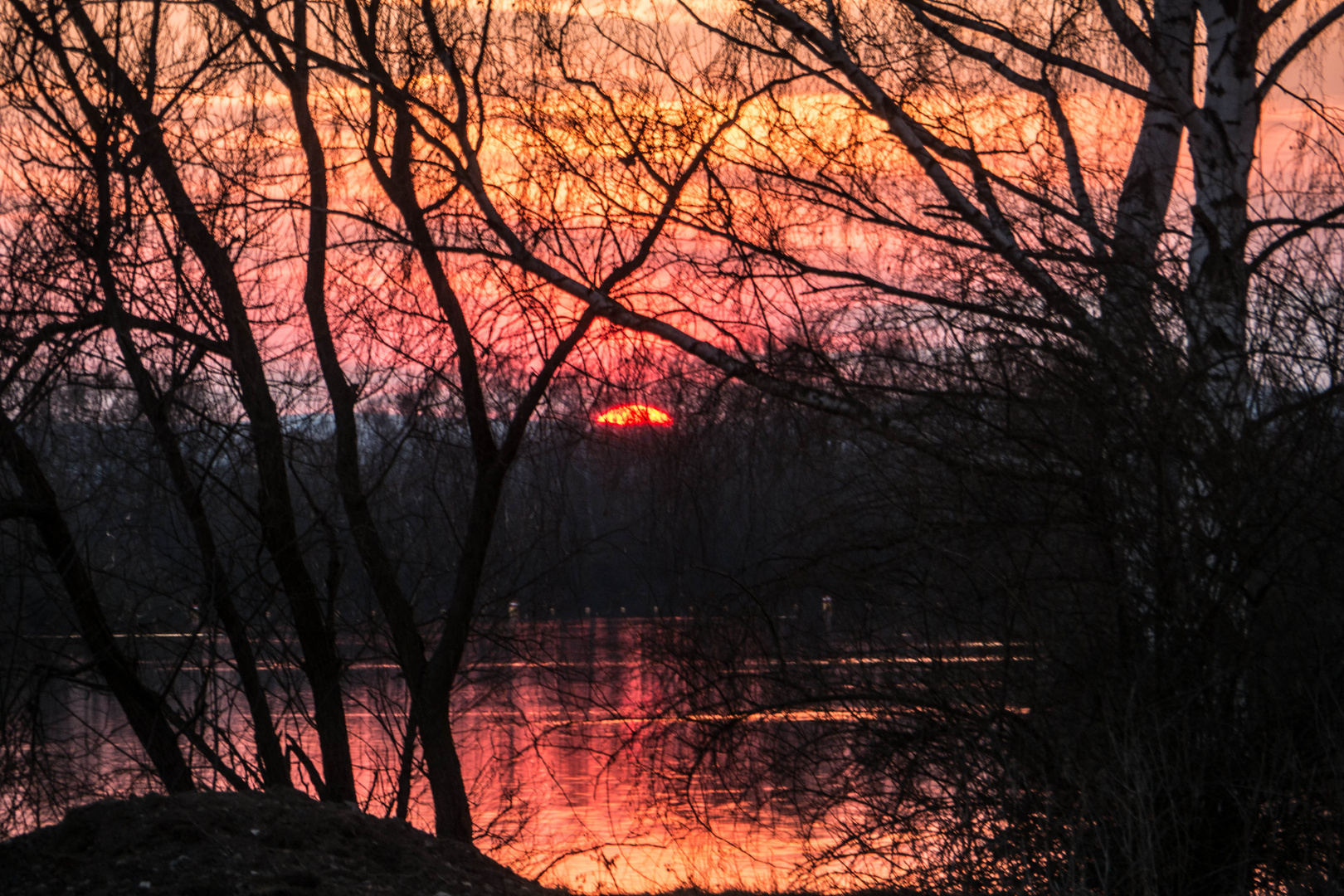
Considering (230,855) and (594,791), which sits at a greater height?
(230,855)

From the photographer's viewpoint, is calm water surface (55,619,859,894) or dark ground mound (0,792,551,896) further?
calm water surface (55,619,859,894)

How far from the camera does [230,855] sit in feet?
16.1

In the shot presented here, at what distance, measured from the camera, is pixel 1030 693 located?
5.39 m

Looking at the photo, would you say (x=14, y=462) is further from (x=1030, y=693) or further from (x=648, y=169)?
(x=1030, y=693)

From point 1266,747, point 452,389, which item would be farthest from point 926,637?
point 452,389

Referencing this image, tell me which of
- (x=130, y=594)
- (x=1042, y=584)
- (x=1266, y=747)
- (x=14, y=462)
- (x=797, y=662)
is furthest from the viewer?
(x=130, y=594)

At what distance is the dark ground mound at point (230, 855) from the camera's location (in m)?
4.71

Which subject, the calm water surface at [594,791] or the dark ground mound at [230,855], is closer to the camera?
the dark ground mound at [230,855]

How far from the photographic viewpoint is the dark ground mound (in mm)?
4715

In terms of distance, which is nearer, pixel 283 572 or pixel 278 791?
pixel 278 791

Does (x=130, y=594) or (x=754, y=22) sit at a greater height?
(x=754, y=22)

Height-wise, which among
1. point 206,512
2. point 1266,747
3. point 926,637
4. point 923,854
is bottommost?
point 923,854

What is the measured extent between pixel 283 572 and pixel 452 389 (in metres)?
1.65

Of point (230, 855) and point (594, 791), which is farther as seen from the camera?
point (594, 791)
